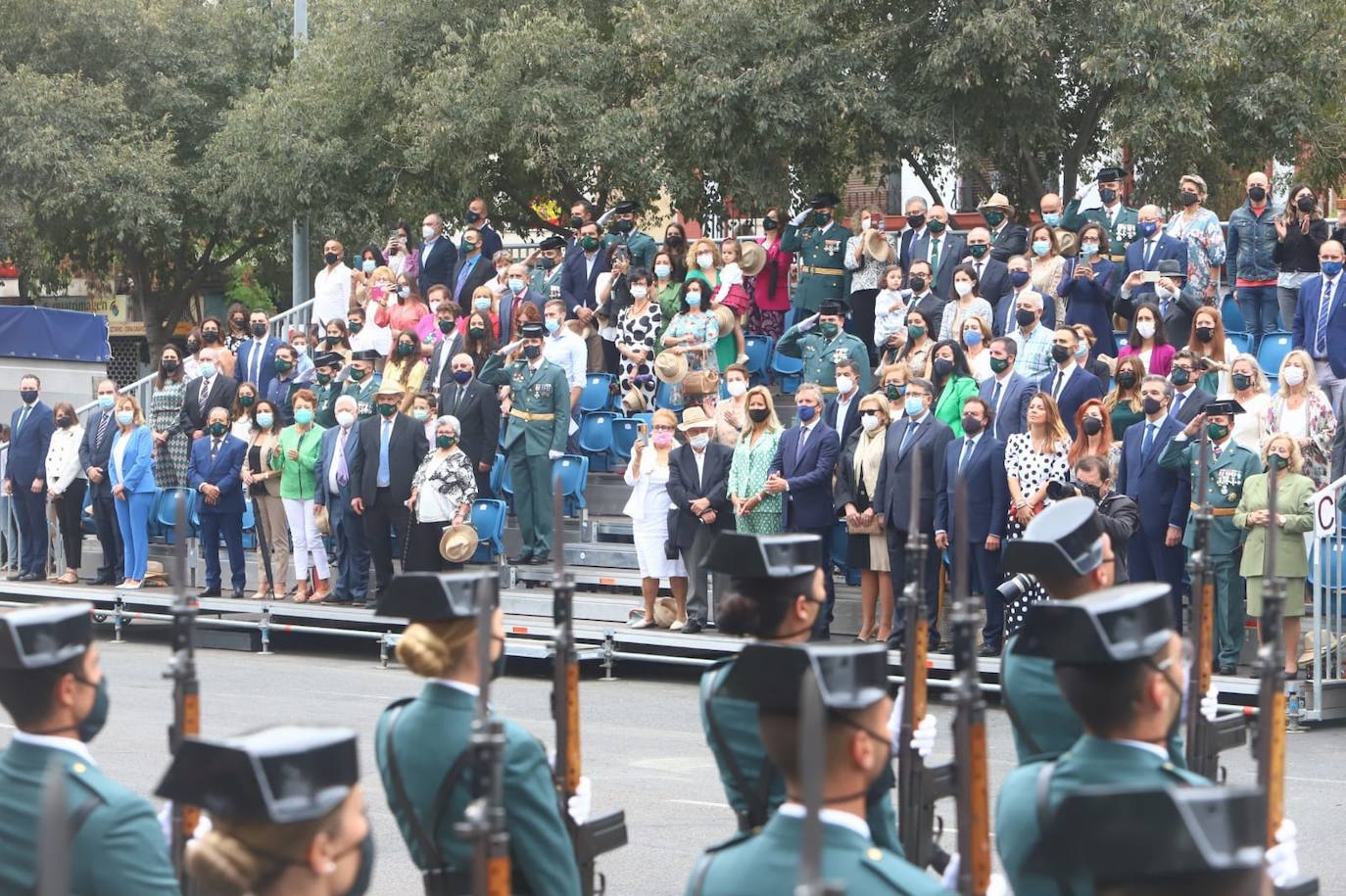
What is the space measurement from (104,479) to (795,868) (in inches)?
686

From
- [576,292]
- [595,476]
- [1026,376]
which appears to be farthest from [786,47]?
[1026,376]

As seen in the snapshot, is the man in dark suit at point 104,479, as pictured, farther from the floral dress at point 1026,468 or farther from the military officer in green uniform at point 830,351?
the floral dress at point 1026,468

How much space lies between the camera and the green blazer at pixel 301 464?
60.8ft

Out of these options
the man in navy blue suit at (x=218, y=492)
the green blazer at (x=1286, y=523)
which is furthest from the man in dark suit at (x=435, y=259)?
the green blazer at (x=1286, y=523)

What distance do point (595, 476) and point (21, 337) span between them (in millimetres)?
11861

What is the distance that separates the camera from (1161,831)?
3197 millimetres

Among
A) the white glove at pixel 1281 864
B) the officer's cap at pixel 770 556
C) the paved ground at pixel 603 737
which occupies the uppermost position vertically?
the officer's cap at pixel 770 556

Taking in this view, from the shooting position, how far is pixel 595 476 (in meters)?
19.4

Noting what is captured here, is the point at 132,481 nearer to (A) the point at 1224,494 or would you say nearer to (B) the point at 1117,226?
(B) the point at 1117,226

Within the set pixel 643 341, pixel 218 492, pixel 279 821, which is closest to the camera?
pixel 279 821

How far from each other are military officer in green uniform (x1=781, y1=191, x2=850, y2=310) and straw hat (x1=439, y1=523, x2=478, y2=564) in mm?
4895

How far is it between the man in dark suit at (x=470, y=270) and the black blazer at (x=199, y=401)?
267 centimetres

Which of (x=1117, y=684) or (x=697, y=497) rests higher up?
(x=697, y=497)

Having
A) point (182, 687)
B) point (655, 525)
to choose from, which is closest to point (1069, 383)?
point (655, 525)
